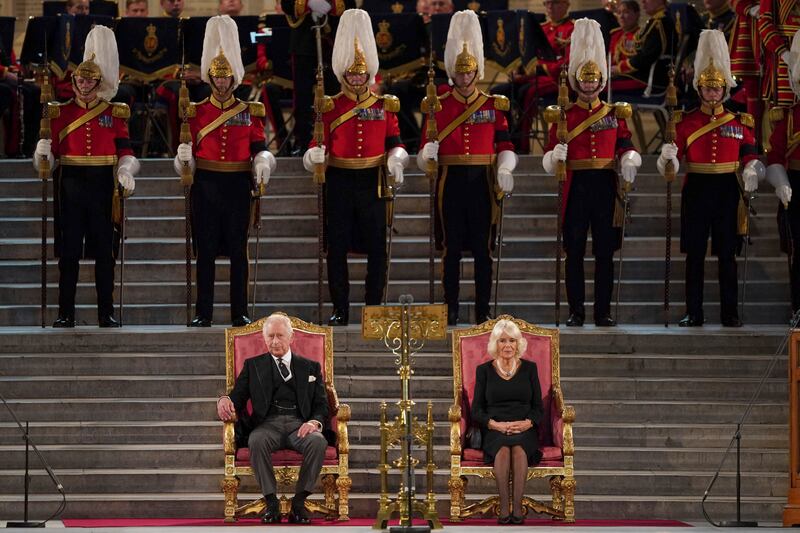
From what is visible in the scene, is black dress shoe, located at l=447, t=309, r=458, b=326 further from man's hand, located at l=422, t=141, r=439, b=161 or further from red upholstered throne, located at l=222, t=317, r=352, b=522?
red upholstered throne, located at l=222, t=317, r=352, b=522

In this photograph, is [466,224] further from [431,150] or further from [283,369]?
[283,369]

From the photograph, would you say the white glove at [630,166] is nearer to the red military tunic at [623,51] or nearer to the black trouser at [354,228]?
the black trouser at [354,228]

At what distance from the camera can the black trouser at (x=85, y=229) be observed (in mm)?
13102

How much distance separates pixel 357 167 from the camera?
513 inches

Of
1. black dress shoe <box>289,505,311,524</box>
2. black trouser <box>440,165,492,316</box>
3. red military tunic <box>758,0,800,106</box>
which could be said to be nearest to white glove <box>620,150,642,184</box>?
black trouser <box>440,165,492,316</box>

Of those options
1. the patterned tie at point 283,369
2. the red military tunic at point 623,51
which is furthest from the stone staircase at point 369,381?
the red military tunic at point 623,51

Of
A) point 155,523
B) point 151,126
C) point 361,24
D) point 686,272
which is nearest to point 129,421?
point 155,523

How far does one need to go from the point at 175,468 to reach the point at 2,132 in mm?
5877

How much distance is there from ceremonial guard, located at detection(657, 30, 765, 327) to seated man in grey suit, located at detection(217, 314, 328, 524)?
3349mm

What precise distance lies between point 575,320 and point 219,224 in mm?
2562

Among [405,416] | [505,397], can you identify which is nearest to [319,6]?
[505,397]

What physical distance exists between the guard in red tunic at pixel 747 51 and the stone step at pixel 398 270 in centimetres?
168

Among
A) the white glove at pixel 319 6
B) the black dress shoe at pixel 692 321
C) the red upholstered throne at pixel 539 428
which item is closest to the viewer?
the red upholstered throne at pixel 539 428

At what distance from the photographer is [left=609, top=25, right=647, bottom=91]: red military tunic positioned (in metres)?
15.9
